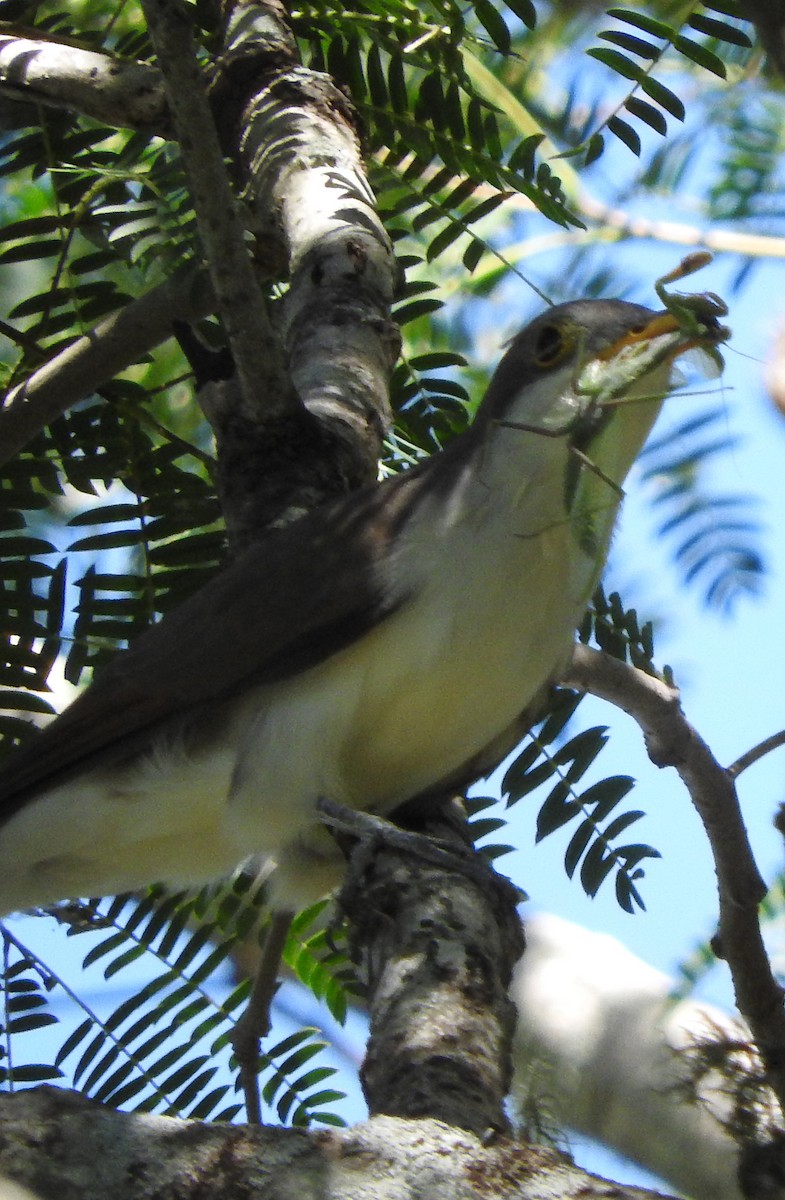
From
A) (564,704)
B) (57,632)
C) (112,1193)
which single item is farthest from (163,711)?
(112,1193)

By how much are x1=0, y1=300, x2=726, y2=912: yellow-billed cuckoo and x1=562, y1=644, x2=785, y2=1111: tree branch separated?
0.16 meters

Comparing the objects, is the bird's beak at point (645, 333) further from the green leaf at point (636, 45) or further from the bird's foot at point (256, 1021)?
the bird's foot at point (256, 1021)

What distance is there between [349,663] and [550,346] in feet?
2.98

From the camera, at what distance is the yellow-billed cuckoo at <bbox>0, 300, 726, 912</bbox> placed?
311cm

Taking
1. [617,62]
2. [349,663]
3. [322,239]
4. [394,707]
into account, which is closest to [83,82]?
[322,239]

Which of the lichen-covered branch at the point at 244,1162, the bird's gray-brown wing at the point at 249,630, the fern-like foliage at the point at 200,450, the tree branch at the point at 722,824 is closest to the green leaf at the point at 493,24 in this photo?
the fern-like foliage at the point at 200,450

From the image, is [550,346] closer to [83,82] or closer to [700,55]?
[700,55]

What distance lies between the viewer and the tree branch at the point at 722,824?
2.63m

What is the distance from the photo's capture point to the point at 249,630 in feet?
10.6

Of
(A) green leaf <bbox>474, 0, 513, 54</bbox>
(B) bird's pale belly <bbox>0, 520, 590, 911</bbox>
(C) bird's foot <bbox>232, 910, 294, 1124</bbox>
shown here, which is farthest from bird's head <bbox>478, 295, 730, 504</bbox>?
(C) bird's foot <bbox>232, 910, 294, 1124</bbox>

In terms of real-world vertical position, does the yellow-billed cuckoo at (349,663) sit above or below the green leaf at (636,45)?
below

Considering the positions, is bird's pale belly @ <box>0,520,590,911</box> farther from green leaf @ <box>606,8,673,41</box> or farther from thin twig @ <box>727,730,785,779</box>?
green leaf @ <box>606,8,673,41</box>

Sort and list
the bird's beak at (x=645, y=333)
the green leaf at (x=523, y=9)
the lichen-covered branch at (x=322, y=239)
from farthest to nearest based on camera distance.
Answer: the lichen-covered branch at (x=322, y=239) → the green leaf at (x=523, y=9) → the bird's beak at (x=645, y=333)

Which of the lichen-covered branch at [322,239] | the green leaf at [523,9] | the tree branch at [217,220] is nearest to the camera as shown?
the tree branch at [217,220]
